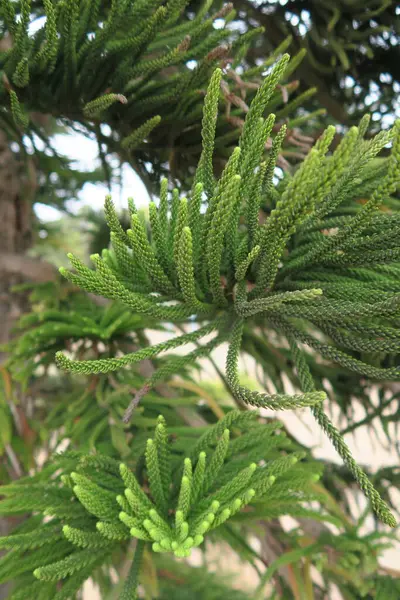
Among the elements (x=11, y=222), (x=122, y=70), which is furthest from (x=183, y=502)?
(x=11, y=222)

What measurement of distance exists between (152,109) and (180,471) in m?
0.23

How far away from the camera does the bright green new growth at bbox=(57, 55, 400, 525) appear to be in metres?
0.20

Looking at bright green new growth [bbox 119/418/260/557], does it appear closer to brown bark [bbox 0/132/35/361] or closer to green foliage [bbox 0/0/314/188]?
green foliage [bbox 0/0/314/188]

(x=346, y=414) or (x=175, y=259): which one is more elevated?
(x=175, y=259)

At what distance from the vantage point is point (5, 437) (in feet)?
1.43

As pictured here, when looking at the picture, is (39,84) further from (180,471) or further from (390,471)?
(390,471)

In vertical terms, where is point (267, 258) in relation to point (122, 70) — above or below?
below

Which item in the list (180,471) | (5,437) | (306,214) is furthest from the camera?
(5,437)

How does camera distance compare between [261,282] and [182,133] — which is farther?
[182,133]

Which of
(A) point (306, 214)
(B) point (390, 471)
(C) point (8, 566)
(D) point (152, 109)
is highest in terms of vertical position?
(D) point (152, 109)

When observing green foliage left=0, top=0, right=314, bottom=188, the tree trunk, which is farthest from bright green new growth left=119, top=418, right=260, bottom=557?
the tree trunk

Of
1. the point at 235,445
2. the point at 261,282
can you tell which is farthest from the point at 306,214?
the point at 235,445

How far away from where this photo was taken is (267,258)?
0.22 meters

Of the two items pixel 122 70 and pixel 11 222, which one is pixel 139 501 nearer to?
pixel 122 70
